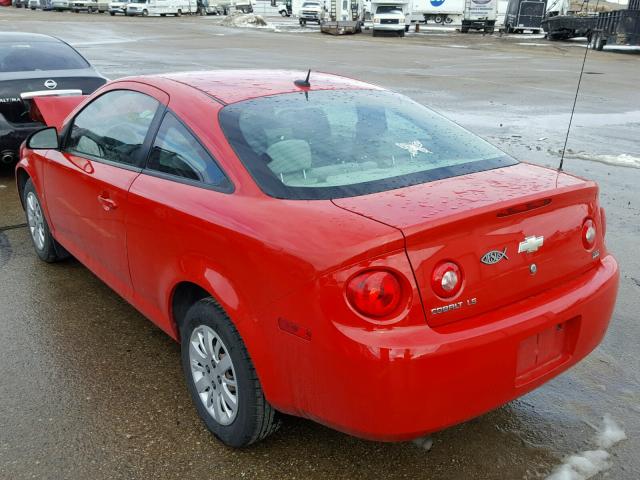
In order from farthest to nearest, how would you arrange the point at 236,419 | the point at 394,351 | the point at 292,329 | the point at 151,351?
the point at 151,351, the point at 236,419, the point at 292,329, the point at 394,351

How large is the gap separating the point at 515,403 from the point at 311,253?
1584 millimetres

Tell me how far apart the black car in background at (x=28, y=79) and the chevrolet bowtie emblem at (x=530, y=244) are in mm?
5919

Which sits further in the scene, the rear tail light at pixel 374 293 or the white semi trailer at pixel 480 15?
the white semi trailer at pixel 480 15

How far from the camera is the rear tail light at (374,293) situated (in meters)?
2.17

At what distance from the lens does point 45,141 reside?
4117mm

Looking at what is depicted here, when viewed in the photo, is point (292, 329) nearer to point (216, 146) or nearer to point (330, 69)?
point (216, 146)

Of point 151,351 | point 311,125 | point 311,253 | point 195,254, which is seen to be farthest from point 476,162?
point 151,351

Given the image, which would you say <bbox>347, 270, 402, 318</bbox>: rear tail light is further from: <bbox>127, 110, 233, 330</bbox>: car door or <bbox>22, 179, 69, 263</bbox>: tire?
<bbox>22, 179, 69, 263</bbox>: tire

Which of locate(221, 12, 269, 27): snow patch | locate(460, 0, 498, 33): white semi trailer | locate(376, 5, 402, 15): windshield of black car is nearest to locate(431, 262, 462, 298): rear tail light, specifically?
locate(376, 5, 402, 15): windshield of black car

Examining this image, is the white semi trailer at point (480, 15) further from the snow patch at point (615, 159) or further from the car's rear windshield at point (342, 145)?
the car's rear windshield at point (342, 145)

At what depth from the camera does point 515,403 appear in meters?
3.20

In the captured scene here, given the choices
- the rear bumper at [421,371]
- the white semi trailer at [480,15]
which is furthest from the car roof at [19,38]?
the white semi trailer at [480,15]

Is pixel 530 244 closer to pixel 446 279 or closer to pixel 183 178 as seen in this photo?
pixel 446 279

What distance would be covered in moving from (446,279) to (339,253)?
396 millimetres
